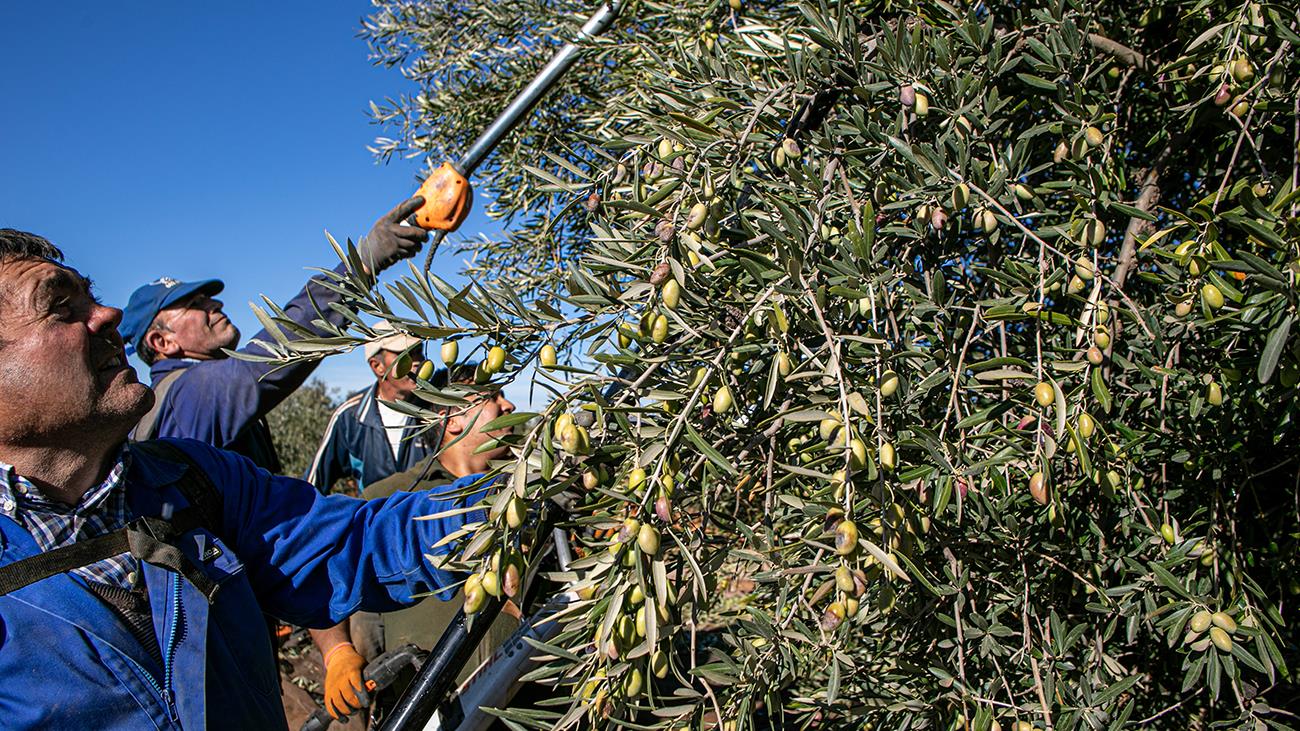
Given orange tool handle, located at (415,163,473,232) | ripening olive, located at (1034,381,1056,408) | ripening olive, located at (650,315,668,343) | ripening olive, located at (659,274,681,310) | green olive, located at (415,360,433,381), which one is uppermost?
orange tool handle, located at (415,163,473,232)

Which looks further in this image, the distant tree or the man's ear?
the distant tree

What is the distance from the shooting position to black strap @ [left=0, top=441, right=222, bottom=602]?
1.42m

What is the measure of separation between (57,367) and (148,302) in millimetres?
1860

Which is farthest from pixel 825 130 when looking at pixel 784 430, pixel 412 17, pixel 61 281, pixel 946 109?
pixel 412 17

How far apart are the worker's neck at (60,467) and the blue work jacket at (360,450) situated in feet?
7.88

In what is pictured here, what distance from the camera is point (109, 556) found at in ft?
4.98

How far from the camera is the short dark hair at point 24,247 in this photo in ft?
5.49

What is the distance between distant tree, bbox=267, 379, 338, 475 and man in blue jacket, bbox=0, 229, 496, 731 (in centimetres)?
907

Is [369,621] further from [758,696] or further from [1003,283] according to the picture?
[1003,283]

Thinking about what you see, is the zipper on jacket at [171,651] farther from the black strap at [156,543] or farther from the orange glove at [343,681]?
the orange glove at [343,681]

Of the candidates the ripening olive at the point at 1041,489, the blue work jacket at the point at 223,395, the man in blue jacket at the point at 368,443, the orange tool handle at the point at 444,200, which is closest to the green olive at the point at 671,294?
the ripening olive at the point at 1041,489

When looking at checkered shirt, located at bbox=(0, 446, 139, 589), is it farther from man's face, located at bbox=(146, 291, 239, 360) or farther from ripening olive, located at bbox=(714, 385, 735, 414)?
man's face, located at bbox=(146, 291, 239, 360)

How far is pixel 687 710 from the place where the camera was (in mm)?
1229

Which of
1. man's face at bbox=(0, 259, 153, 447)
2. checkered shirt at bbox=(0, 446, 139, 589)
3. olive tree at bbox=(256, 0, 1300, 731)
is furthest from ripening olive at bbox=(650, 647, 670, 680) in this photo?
man's face at bbox=(0, 259, 153, 447)
